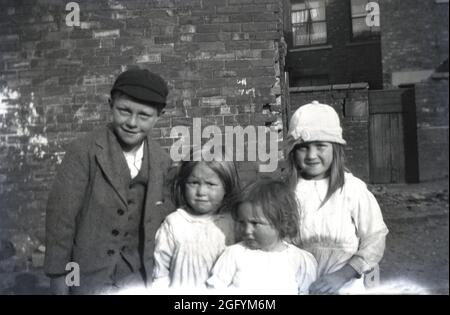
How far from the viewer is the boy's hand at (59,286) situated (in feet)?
7.04

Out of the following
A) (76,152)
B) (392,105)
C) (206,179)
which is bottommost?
(206,179)

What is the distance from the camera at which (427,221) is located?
9.37ft

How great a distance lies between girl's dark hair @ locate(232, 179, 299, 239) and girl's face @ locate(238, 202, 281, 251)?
2cm

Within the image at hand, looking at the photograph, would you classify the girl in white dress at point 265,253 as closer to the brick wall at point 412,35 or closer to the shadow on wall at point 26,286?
the brick wall at point 412,35

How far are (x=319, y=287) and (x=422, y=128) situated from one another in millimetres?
1456

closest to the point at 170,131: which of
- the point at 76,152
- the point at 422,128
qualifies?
the point at 76,152

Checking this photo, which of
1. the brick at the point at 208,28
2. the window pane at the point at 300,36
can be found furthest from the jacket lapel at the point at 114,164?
the window pane at the point at 300,36

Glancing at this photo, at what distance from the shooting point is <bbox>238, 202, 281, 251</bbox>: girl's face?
191 cm

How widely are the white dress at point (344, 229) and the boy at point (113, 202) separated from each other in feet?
2.33

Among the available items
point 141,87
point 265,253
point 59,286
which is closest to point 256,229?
point 265,253

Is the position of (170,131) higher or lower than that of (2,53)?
lower
